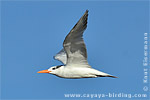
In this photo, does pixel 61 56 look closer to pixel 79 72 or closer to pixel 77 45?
pixel 79 72

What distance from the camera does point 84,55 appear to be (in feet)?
27.5

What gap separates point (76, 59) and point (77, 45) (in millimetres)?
516

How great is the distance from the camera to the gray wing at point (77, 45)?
771 cm

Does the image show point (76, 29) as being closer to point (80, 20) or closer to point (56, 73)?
point (80, 20)

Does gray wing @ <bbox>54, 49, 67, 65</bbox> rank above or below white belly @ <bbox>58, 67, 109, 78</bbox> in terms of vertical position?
above

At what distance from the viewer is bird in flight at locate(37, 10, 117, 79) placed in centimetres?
787

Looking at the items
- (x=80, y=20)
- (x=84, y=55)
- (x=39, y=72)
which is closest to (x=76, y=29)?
(x=80, y=20)

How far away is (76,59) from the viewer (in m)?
8.51

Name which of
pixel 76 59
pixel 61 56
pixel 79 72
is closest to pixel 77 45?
pixel 76 59

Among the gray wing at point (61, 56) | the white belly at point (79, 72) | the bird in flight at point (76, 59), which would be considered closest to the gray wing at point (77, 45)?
the bird in flight at point (76, 59)

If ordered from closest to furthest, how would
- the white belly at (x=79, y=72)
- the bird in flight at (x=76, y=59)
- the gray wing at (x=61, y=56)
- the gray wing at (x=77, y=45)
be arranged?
the gray wing at (x=77, y=45) → the bird in flight at (x=76, y=59) → the white belly at (x=79, y=72) → the gray wing at (x=61, y=56)

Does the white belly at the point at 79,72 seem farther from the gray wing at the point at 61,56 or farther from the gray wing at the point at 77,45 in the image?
the gray wing at the point at 61,56

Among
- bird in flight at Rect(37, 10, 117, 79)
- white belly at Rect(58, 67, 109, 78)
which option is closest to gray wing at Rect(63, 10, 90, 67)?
bird in flight at Rect(37, 10, 117, 79)

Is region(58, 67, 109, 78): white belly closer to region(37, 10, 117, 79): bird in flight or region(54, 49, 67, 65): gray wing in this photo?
region(37, 10, 117, 79): bird in flight
